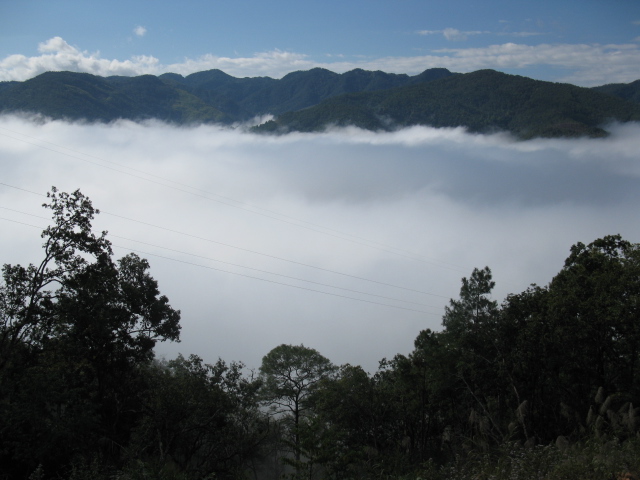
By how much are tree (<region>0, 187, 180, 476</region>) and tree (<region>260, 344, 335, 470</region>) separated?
14617 mm

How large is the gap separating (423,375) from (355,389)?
357 cm

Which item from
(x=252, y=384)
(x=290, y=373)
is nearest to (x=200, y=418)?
(x=252, y=384)

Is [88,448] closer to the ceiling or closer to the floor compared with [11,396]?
closer to the floor

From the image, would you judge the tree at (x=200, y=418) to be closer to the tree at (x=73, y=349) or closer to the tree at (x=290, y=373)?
the tree at (x=73, y=349)

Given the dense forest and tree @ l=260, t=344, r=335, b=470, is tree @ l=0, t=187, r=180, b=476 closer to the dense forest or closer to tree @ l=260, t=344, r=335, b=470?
the dense forest

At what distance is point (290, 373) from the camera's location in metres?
36.2

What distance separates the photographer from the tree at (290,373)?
3550 centimetres

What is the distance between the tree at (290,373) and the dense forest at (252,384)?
298 inches

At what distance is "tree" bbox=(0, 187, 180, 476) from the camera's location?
51.1 ft

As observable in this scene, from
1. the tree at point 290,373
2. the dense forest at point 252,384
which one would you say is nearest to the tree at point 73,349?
the dense forest at point 252,384

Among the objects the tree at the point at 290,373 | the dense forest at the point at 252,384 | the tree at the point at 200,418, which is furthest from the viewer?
the tree at the point at 290,373

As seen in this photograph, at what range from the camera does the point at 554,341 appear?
67.2 ft

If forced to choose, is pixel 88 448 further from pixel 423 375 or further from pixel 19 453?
pixel 423 375

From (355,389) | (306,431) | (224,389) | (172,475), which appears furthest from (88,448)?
(355,389)
